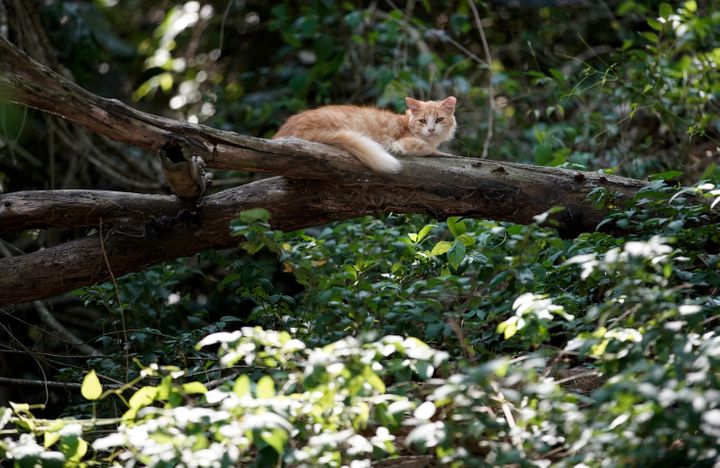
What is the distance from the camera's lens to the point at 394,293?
3.28 metres

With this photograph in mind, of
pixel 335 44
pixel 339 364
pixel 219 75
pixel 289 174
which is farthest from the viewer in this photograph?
pixel 219 75

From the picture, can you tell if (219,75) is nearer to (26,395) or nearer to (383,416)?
(26,395)

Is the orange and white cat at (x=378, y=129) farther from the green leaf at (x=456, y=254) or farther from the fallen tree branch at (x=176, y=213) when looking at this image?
the green leaf at (x=456, y=254)

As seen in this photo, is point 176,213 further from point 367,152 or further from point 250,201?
point 367,152

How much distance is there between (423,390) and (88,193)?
5.86ft

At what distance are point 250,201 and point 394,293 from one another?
2.69ft

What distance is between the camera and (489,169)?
3.77 meters

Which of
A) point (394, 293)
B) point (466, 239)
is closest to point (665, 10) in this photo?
point (466, 239)

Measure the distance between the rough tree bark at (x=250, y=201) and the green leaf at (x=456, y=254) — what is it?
0.91 feet

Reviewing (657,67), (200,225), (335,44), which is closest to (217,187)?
(335,44)

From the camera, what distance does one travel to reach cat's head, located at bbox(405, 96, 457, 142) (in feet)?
15.9

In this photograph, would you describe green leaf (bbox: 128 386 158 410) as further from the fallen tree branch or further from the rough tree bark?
the fallen tree branch

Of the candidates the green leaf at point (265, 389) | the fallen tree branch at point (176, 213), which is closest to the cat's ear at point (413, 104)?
the fallen tree branch at point (176, 213)

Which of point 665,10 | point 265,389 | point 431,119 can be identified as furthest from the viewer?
point 431,119
